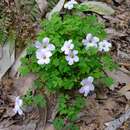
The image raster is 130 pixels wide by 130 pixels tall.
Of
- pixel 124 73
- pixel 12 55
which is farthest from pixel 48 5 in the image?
pixel 124 73

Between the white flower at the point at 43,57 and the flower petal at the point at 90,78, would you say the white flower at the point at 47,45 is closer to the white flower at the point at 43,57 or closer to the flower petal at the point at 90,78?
the white flower at the point at 43,57

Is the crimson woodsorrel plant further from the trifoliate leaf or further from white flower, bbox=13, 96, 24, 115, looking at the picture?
the trifoliate leaf

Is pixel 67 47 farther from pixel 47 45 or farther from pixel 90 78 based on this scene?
pixel 90 78

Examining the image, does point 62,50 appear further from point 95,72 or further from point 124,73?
point 124,73

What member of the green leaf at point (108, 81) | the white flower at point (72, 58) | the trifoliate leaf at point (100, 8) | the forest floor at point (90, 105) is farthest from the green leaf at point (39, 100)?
the trifoliate leaf at point (100, 8)

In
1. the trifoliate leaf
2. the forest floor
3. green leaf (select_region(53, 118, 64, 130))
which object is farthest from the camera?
the trifoliate leaf

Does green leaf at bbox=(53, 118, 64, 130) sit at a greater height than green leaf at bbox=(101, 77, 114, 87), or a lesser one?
lesser

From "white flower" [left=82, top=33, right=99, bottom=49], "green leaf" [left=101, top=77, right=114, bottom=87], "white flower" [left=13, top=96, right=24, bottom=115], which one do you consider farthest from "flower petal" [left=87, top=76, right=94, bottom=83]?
"white flower" [left=13, top=96, right=24, bottom=115]
